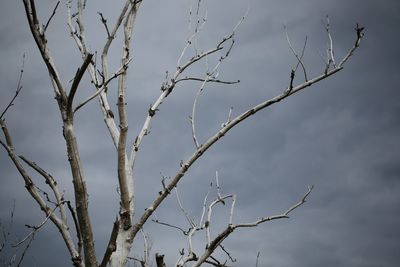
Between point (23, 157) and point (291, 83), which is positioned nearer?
point (23, 157)

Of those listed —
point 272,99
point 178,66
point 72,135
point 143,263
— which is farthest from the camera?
point 178,66

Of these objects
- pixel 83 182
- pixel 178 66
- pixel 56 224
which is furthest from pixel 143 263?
pixel 178 66

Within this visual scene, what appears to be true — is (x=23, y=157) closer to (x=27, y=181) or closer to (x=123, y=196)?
(x=27, y=181)

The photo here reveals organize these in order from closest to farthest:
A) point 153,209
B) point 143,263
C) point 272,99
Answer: point 153,209 < point 272,99 < point 143,263

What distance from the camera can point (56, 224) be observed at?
9.62ft

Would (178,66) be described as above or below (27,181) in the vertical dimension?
above

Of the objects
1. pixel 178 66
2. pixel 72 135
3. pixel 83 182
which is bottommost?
pixel 83 182

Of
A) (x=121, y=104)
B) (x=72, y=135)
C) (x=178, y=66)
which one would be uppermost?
(x=178, y=66)

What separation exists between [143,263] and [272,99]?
6.80 feet

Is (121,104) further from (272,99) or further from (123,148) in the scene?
(272,99)

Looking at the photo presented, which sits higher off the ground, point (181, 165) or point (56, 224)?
point (181, 165)

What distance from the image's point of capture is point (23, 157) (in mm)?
2871

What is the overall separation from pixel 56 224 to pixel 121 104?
117 centimetres

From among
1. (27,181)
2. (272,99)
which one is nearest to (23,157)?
(27,181)
